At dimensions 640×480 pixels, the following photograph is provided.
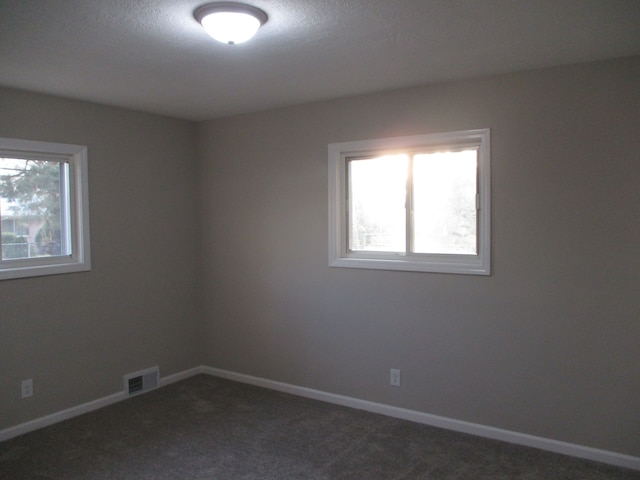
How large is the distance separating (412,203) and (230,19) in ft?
6.52

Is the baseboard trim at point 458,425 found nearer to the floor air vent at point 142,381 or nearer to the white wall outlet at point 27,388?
the floor air vent at point 142,381

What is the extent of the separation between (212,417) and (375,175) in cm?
224

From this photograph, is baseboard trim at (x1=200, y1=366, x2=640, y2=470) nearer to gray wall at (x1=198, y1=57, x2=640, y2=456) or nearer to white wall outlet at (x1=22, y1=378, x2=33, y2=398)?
gray wall at (x1=198, y1=57, x2=640, y2=456)

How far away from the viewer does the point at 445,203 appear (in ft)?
11.6

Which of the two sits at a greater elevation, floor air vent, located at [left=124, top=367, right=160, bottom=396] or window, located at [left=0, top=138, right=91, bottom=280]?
window, located at [left=0, top=138, right=91, bottom=280]

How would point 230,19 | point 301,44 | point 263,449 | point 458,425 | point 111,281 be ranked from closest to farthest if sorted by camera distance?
1. point 230,19
2. point 301,44
3. point 263,449
4. point 458,425
5. point 111,281

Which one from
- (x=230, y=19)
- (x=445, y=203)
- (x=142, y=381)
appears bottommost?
(x=142, y=381)

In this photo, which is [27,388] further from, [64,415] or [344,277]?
[344,277]

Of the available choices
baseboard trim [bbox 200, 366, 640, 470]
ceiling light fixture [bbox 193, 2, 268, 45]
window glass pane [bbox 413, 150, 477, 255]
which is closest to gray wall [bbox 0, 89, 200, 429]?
baseboard trim [bbox 200, 366, 640, 470]

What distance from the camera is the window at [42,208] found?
3.49 m

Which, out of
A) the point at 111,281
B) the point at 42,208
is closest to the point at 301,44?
the point at 42,208

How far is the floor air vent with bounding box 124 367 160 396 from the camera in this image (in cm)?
416

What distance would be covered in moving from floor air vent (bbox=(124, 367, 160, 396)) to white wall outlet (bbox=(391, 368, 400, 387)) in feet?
6.97

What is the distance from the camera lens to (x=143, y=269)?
433 centimetres
